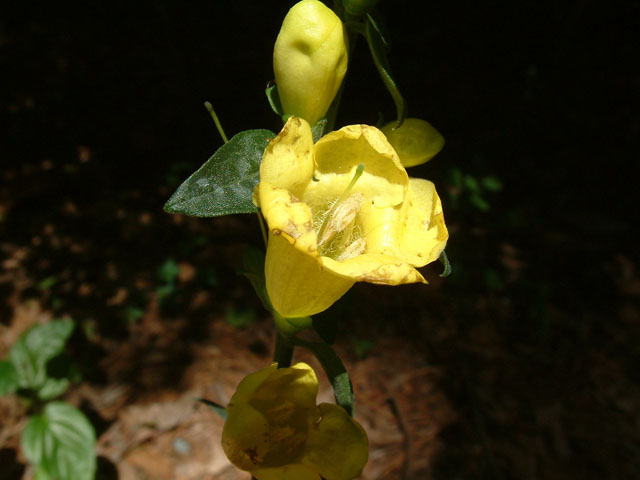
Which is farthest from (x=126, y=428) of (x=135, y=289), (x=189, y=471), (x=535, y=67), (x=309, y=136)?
(x=535, y=67)

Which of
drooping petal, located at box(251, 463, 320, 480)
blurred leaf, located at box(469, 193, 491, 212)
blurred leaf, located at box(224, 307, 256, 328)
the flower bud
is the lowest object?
blurred leaf, located at box(224, 307, 256, 328)

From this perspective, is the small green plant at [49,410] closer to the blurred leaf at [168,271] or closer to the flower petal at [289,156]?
the blurred leaf at [168,271]

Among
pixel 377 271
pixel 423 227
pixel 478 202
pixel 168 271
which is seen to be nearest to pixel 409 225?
pixel 423 227

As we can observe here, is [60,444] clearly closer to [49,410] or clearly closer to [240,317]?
[49,410]

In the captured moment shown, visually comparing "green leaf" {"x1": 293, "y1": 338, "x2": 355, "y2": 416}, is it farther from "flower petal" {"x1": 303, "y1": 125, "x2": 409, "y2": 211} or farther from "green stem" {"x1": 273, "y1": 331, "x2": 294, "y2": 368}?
"flower petal" {"x1": 303, "y1": 125, "x2": 409, "y2": 211}

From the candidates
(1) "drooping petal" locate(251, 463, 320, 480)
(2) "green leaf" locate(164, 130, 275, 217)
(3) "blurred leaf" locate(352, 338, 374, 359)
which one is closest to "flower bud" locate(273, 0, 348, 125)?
(2) "green leaf" locate(164, 130, 275, 217)
